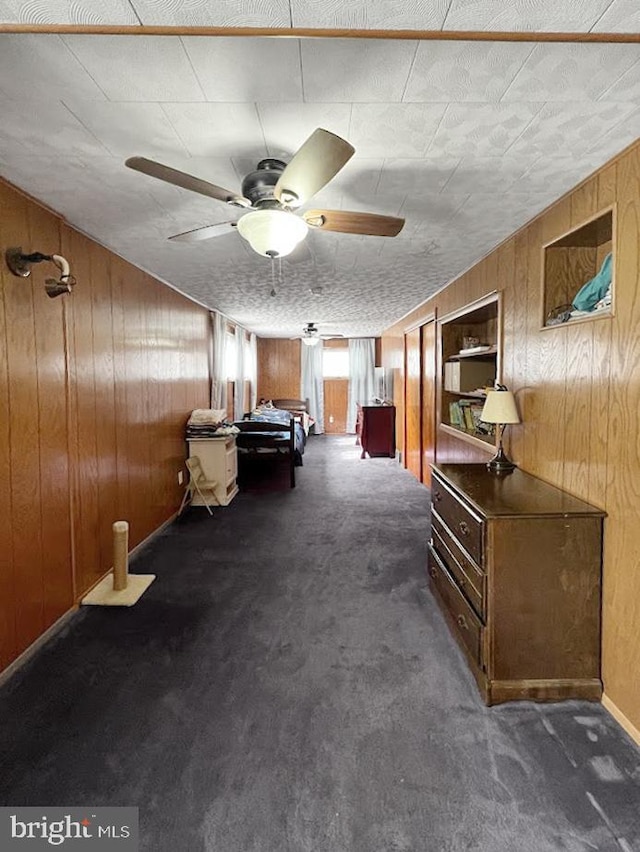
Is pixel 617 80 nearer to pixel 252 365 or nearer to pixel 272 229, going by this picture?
pixel 272 229

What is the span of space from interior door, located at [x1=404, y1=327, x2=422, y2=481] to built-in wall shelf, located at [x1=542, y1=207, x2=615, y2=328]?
3170 millimetres

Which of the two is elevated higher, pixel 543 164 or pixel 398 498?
pixel 543 164

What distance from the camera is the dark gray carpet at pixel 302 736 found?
129cm

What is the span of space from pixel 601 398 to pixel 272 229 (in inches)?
59.6

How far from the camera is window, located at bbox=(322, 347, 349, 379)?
9750mm

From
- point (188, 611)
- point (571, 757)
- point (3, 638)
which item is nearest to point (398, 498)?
point (188, 611)

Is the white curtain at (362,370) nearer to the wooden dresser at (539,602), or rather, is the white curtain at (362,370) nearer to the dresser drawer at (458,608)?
the dresser drawer at (458,608)

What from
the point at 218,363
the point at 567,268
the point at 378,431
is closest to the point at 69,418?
the point at 567,268

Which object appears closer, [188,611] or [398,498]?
[188,611]

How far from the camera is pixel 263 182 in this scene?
1732 millimetres

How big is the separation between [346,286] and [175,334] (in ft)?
5.68

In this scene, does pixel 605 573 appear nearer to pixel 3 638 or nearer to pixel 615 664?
pixel 615 664

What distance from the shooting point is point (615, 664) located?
5.60 feet

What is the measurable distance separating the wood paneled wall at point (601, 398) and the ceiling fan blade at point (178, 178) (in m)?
1.48
